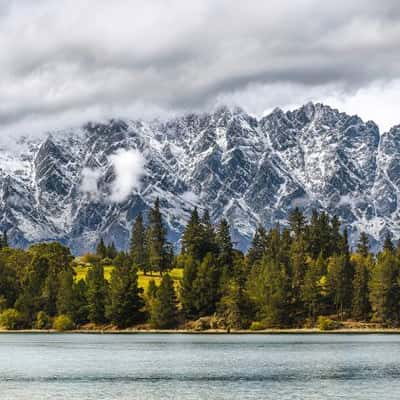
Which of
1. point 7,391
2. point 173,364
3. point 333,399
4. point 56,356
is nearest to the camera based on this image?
point 333,399

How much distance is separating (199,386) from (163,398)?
1142 centimetres

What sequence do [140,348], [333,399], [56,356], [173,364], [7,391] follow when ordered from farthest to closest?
[140,348] < [56,356] < [173,364] < [7,391] < [333,399]

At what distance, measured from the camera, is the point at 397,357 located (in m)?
146

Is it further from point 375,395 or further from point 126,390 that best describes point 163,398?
point 375,395

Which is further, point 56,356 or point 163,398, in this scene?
point 56,356

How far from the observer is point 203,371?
127750mm

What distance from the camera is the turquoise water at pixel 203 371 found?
10325cm

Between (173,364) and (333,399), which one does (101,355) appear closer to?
(173,364)

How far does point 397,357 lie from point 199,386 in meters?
46.1

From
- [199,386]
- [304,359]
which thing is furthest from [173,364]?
[199,386]

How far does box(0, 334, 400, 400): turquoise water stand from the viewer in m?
103

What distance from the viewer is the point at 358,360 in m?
142

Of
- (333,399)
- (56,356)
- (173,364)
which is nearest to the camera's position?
(333,399)

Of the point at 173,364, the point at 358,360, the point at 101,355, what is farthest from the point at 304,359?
the point at 101,355
